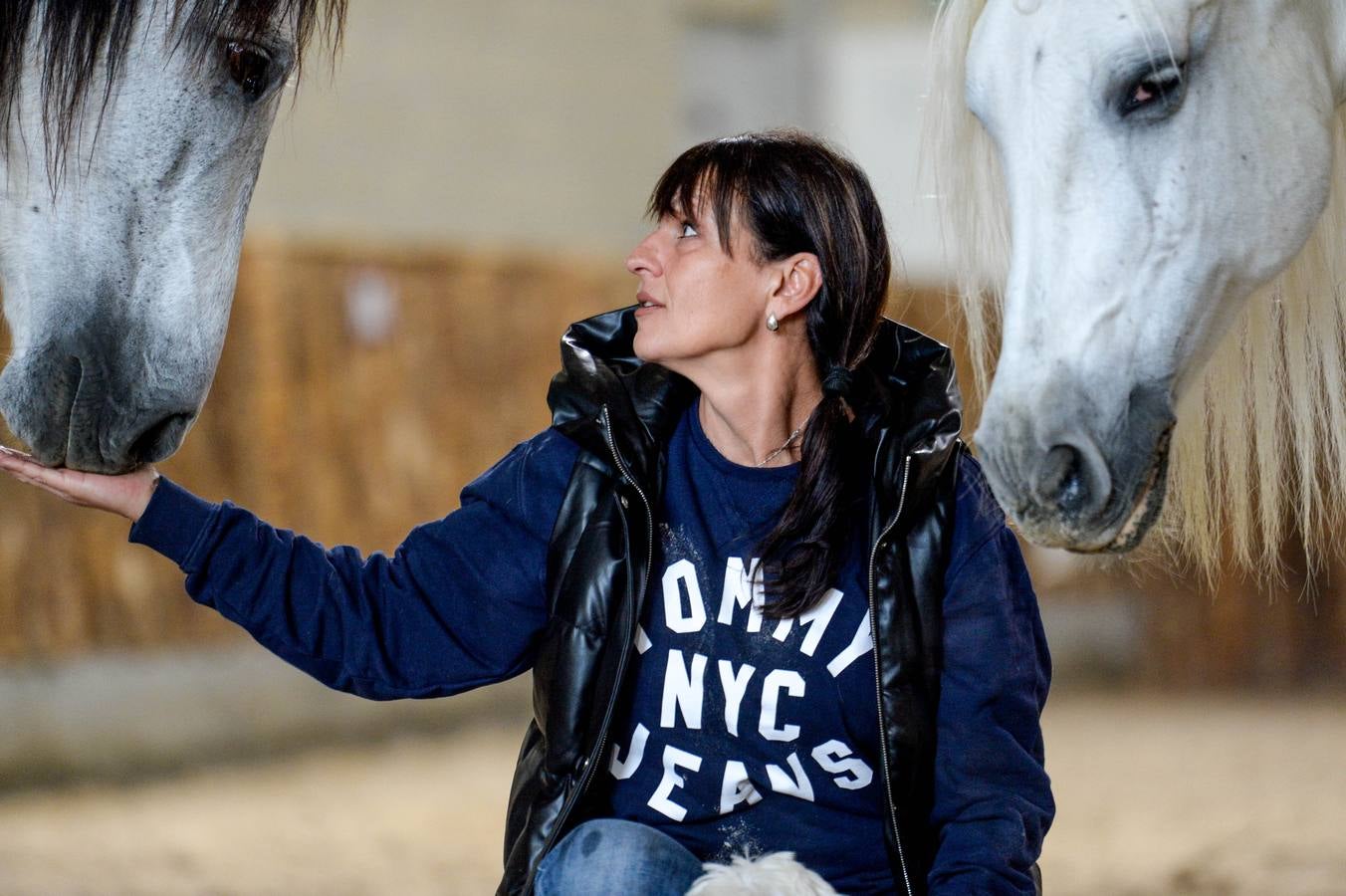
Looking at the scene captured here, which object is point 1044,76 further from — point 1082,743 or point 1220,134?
point 1082,743

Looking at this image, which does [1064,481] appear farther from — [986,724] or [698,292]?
[698,292]

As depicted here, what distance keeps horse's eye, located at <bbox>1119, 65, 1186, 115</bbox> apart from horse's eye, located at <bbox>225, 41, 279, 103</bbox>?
1113mm

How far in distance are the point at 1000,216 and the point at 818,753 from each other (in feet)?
2.36

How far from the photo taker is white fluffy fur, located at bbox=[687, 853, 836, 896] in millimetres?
1456

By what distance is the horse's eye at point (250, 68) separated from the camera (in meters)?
1.83

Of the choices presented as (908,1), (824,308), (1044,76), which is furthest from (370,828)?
(908,1)

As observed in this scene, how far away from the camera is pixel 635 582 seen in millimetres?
1611

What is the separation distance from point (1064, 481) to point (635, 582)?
0.50 metres

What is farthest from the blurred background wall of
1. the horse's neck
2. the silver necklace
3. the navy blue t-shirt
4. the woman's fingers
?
the woman's fingers

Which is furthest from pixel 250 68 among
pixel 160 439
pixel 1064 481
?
pixel 1064 481

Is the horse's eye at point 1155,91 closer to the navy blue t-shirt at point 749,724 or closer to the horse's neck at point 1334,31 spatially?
the horse's neck at point 1334,31

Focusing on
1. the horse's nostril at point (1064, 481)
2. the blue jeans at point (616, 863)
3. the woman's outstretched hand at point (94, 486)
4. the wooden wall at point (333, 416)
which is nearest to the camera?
the horse's nostril at point (1064, 481)

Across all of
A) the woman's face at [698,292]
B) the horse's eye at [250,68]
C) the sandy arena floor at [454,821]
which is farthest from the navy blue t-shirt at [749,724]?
the sandy arena floor at [454,821]

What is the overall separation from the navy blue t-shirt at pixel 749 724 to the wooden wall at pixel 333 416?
10.4 feet
